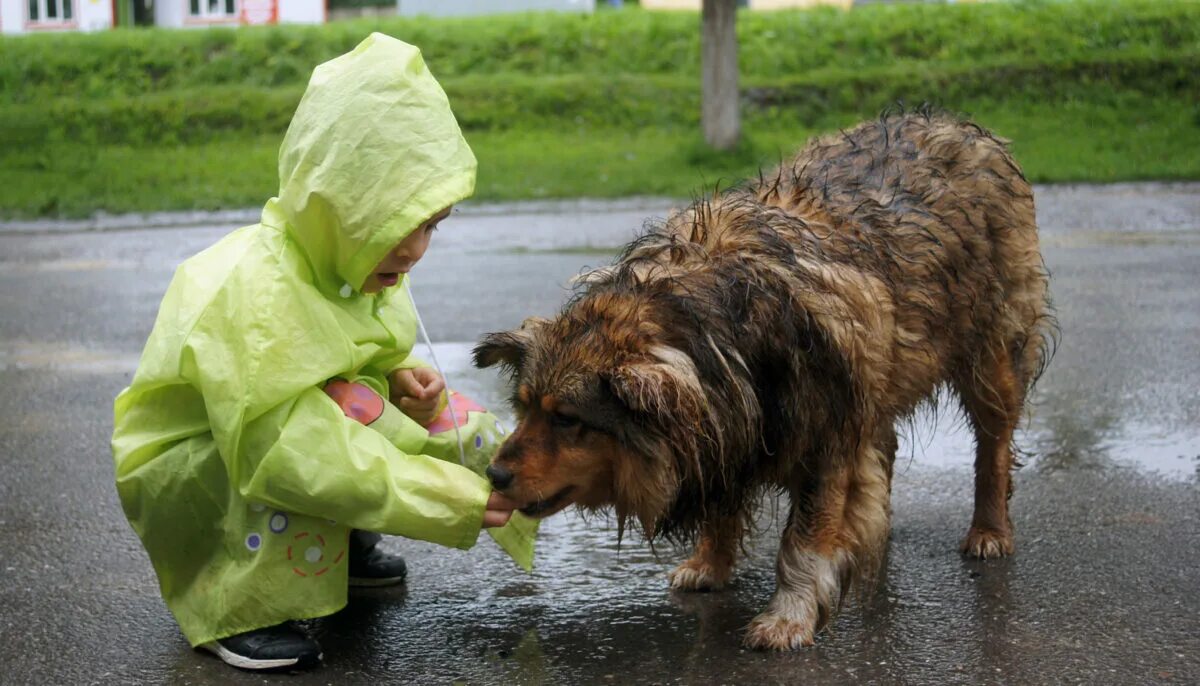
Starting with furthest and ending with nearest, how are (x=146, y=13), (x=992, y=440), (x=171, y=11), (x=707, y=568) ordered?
1. (x=146, y=13)
2. (x=171, y=11)
3. (x=992, y=440)
4. (x=707, y=568)

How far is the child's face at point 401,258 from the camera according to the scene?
3.84 meters

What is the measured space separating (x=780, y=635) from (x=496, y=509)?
34.4 inches

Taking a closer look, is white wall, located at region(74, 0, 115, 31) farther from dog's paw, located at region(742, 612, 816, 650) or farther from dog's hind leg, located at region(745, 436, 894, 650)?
dog's paw, located at region(742, 612, 816, 650)

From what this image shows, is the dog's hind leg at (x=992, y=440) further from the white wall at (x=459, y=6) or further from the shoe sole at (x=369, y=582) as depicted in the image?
the white wall at (x=459, y=6)

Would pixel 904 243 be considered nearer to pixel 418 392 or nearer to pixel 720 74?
pixel 418 392

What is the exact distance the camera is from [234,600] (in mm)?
3758

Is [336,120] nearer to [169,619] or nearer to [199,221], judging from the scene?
[169,619]

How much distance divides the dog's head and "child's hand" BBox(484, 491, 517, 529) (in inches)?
2.5

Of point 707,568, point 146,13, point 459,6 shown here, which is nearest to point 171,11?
point 146,13

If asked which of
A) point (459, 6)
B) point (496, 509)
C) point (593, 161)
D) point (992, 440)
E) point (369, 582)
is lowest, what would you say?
point (593, 161)

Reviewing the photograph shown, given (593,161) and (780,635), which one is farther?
(593,161)

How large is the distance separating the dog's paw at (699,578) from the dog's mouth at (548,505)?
830 mm

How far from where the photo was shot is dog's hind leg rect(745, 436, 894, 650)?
3.90 m

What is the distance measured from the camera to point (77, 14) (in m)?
33.1
